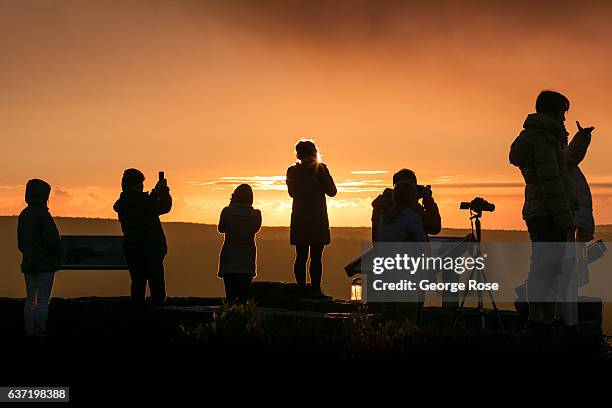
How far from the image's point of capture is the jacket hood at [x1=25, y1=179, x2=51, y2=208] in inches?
500

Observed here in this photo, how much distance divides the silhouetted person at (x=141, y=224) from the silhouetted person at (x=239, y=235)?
92 cm

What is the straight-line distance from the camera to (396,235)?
10914 millimetres

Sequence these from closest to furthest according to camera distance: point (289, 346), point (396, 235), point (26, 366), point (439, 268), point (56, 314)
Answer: point (289, 346) → point (26, 366) → point (396, 235) → point (439, 268) → point (56, 314)

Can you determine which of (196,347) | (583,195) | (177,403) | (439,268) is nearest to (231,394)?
(177,403)

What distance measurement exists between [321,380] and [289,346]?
2.13 ft

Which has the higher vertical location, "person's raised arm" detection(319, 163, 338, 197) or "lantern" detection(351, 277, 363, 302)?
"person's raised arm" detection(319, 163, 338, 197)

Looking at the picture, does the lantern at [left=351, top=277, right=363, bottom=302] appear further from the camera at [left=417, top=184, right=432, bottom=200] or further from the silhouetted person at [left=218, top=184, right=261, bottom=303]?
the camera at [left=417, top=184, right=432, bottom=200]

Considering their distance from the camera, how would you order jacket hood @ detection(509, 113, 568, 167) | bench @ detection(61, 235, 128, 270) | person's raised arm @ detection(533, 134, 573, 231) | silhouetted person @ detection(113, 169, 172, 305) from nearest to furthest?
person's raised arm @ detection(533, 134, 573, 231) < jacket hood @ detection(509, 113, 568, 167) < silhouetted person @ detection(113, 169, 172, 305) < bench @ detection(61, 235, 128, 270)

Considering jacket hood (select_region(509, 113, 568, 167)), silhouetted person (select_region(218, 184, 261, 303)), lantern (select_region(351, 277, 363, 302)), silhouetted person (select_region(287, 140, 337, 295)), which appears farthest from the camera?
lantern (select_region(351, 277, 363, 302))

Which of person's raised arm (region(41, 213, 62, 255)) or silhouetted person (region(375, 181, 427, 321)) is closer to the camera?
silhouetted person (region(375, 181, 427, 321))

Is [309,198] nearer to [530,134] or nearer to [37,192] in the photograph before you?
[37,192]

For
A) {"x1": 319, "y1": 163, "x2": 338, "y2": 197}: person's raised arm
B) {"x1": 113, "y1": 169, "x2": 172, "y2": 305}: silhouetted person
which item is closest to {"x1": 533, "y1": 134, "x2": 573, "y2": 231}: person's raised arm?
{"x1": 319, "y1": 163, "x2": 338, "y2": 197}: person's raised arm

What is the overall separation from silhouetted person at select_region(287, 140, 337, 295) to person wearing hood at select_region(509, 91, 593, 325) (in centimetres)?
425

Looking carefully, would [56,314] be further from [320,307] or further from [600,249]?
[600,249]
